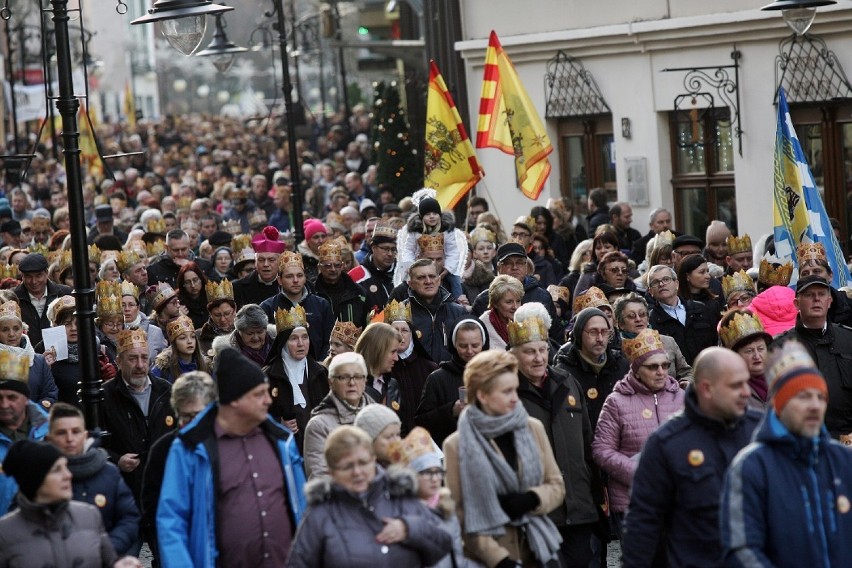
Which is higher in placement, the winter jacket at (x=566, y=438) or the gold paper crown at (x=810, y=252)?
the gold paper crown at (x=810, y=252)

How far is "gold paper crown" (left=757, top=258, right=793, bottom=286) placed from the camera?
1249 centimetres

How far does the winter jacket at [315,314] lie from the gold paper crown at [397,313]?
1.68 m

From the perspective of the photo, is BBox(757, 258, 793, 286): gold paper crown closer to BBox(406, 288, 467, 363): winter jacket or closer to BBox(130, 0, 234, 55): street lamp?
BBox(406, 288, 467, 363): winter jacket

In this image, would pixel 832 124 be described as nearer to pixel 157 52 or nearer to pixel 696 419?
pixel 696 419

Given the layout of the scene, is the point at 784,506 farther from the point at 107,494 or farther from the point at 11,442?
the point at 11,442

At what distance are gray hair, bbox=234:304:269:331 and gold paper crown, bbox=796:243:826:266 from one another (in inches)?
153

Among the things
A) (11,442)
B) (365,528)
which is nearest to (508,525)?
(365,528)

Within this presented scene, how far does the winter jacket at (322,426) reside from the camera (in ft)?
27.9

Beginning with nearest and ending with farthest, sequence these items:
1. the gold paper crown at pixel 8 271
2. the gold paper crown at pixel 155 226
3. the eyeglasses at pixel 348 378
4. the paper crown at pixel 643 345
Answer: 1. the eyeglasses at pixel 348 378
2. the paper crown at pixel 643 345
3. the gold paper crown at pixel 8 271
4. the gold paper crown at pixel 155 226

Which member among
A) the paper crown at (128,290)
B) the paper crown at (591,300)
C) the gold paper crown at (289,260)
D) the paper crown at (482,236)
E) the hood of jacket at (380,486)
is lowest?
the hood of jacket at (380,486)

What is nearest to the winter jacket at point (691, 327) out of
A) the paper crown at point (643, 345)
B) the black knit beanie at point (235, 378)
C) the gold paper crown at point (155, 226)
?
the paper crown at point (643, 345)

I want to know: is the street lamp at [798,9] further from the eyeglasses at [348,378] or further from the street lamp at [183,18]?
the eyeglasses at [348,378]

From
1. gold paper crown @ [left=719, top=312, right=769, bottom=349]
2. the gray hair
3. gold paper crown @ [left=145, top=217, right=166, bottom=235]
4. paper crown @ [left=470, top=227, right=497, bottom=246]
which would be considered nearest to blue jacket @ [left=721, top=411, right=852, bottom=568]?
gold paper crown @ [left=719, top=312, right=769, bottom=349]

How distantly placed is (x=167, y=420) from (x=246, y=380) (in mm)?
2600
